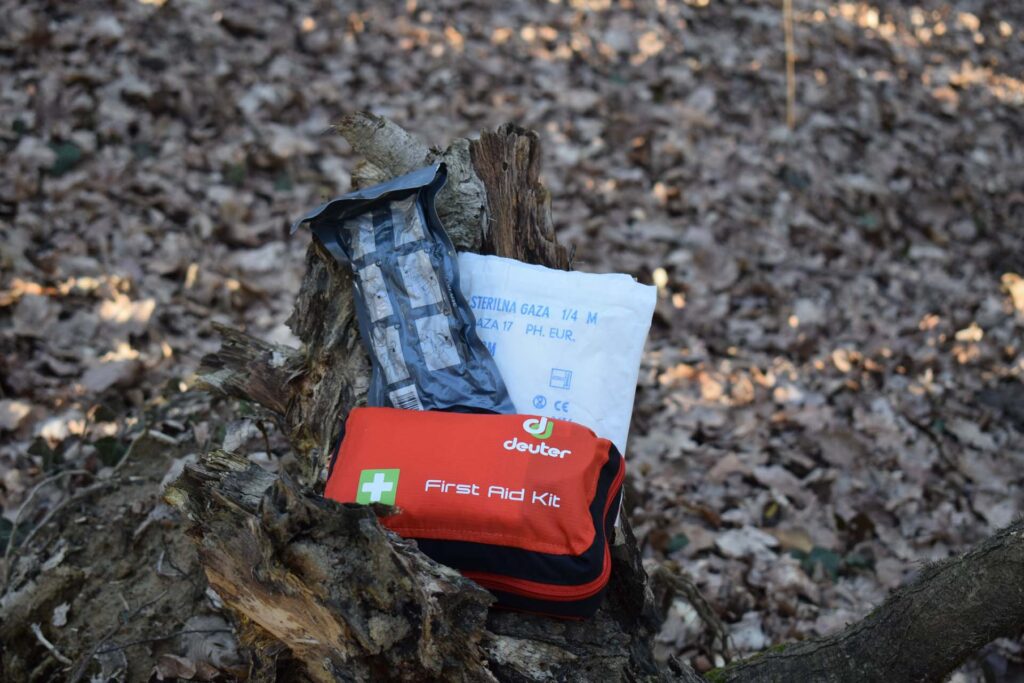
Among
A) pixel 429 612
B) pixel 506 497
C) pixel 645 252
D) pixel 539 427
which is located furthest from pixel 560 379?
pixel 645 252

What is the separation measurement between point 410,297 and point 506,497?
2.50ft

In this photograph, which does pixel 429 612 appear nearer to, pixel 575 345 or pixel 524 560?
pixel 524 560

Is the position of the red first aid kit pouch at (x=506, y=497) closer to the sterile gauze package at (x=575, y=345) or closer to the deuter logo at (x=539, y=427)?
the deuter logo at (x=539, y=427)

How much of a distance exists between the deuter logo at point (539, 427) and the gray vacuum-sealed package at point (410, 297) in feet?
0.92

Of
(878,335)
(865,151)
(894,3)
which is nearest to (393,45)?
(865,151)

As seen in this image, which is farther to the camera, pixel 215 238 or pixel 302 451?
pixel 215 238

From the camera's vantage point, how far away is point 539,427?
2176mm

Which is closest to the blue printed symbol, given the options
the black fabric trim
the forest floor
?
the black fabric trim

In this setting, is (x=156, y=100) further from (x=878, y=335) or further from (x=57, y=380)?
(x=878, y=335)

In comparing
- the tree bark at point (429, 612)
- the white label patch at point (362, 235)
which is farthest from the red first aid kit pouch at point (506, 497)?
the white label patch at point (362, 235)

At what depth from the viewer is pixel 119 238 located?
469 centimetres

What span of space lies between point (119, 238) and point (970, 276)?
486cm

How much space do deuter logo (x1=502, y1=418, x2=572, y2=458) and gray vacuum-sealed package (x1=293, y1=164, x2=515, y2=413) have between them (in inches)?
11.3

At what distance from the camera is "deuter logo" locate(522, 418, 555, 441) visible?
216 cm
